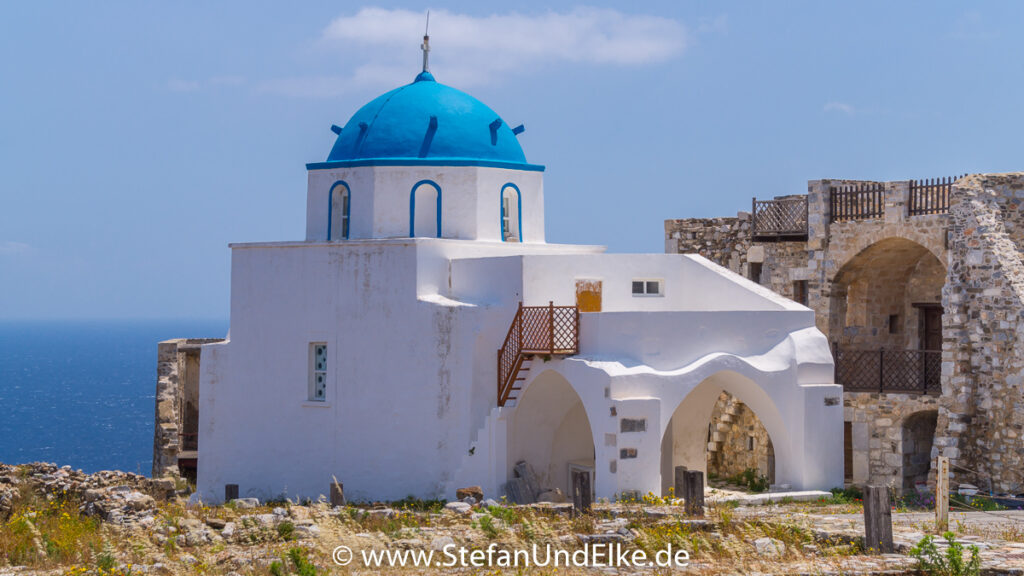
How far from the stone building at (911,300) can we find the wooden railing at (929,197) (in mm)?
21

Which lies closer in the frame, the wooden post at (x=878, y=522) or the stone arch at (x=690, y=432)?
the wooden post at (x=878, y=522)

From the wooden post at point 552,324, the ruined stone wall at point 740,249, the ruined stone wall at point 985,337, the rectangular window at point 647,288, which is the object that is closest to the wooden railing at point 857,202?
the ruined stone wall at point 740,249

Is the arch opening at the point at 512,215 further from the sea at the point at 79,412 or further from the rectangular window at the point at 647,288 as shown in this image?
the sea at the point at 79,412

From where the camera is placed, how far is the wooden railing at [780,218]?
29.5 meters

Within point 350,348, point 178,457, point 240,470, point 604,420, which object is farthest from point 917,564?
point 178,457

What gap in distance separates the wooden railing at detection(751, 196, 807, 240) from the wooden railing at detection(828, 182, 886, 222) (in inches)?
38.8

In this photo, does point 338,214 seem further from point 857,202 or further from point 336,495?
point 857,202

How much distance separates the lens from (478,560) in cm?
1705

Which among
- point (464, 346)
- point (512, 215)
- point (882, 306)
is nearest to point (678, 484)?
point (464, 346)

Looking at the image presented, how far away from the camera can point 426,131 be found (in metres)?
27.6

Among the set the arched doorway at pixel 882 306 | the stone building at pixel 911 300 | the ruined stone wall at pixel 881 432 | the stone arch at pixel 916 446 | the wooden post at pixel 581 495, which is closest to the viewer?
the wooden post at pixel 581 495

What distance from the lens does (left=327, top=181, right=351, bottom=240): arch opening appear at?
91.4ft

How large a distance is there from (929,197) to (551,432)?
874 cm

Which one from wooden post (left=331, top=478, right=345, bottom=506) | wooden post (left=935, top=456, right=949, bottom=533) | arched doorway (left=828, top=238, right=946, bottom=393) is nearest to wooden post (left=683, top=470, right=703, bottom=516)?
wooden post (left=935, top=456, right=949, bottom=533)
